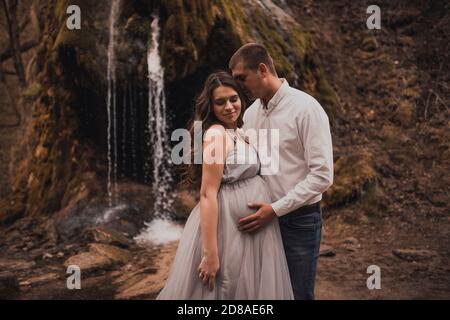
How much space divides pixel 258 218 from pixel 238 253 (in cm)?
24

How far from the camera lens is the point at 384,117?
8.44 m

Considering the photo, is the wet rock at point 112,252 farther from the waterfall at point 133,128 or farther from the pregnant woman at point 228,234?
the pregnant woman at point 228,234

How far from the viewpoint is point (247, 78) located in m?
2.82

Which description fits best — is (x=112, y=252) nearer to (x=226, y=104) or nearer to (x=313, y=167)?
(x=226, y=104)

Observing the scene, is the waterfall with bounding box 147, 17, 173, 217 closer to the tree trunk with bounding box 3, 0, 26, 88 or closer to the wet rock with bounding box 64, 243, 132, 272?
the wet rock with bounding box 64, 243, 132, 272

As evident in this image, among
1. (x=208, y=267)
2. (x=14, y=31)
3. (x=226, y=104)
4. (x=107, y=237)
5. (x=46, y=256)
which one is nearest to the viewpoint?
(x=208, y=267)

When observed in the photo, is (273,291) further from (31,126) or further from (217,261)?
(31,126)

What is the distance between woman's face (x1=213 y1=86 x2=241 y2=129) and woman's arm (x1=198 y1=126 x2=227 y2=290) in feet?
0.60

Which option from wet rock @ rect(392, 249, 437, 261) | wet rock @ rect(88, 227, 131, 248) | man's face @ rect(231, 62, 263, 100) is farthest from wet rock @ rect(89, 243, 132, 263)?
man's face @ rect(231, 62, 263, 100)

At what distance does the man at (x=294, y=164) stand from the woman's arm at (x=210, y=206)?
20cm

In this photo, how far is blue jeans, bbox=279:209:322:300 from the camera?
2.81m

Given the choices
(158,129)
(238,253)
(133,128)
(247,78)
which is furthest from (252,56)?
(133,128)

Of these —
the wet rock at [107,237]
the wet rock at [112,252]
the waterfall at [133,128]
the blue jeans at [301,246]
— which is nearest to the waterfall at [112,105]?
the waterfall at [133,128]

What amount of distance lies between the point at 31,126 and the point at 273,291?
794 cm
